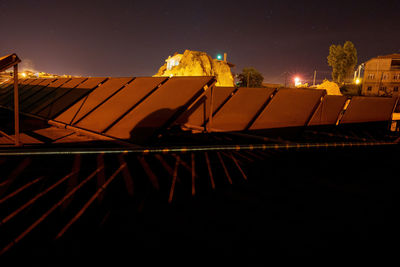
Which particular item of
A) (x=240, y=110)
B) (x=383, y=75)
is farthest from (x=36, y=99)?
(x=383, y=75)

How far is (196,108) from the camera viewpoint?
4832 millimetres

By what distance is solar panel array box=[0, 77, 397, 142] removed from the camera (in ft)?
12.0

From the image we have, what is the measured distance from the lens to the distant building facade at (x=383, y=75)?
57594mm

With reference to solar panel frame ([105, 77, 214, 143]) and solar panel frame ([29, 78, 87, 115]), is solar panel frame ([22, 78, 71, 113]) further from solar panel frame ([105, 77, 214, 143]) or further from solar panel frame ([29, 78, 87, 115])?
solar panel frame ([105, 77, 214, 143])

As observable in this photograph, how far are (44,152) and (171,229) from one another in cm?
231

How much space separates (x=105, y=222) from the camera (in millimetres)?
1676

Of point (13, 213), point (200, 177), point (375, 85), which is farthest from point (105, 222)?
point (375, 85)

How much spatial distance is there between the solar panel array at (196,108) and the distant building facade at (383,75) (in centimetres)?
6921

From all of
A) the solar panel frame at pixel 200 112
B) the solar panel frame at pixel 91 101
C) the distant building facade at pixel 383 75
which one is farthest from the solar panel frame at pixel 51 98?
the distant building facade at pixel 383 75

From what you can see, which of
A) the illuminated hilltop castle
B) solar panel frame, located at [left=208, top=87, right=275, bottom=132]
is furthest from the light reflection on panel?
the illuminated hilltop castle

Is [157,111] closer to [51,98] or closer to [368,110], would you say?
[368,110]

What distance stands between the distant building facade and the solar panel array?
69210 millimetres

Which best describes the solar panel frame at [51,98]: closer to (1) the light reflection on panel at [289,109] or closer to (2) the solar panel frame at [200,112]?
(2) the solar panel frame at [200,112]

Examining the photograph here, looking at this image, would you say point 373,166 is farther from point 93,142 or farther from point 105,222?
point 93,142
